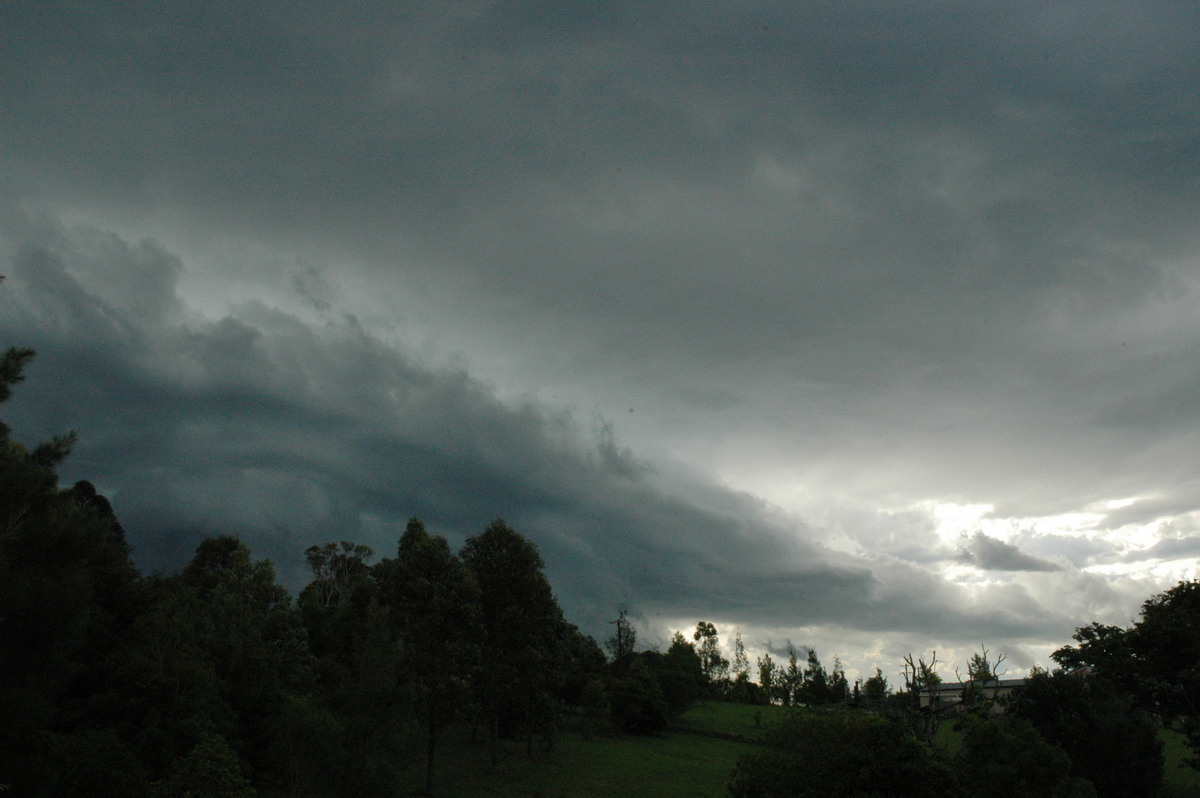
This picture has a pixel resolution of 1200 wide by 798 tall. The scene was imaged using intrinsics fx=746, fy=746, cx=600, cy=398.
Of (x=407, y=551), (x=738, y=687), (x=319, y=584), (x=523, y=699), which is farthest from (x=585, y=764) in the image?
(x=738, y=687)

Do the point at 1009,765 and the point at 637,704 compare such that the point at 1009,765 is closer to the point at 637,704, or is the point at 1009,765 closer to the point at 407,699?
the point at 407,699

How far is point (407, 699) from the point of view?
37.0 meters

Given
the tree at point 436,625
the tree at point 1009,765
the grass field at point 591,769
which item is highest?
the tree at point 436,625

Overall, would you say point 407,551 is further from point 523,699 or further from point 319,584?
point 319,584

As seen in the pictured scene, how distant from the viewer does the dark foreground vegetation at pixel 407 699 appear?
24.1 metres

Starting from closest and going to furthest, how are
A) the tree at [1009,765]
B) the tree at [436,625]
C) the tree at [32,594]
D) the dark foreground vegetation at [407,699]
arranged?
1. the tree at [32,594]
2. the dark foreground vegetation at [407,699]
3. the tree at [1009,765]
4. the tree at [436,625]

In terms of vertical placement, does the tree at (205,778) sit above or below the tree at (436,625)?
below

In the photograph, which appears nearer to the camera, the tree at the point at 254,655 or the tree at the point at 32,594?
the tree at the point at 32,594

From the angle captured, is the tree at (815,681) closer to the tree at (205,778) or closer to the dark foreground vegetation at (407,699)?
the dark foreground vegetation at (407,699)

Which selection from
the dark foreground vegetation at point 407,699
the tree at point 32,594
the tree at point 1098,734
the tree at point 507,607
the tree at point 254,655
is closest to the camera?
the tree at point 32,594

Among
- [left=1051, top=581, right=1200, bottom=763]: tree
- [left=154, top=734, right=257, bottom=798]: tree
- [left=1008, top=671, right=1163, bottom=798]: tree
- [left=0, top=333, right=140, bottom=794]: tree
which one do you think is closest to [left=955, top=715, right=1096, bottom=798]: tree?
[left=1008, top=671, right=1163, bottom=798]: tree

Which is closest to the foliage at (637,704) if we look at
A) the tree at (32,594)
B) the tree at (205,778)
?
the tree at (205,778)

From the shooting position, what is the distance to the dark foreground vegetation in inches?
949

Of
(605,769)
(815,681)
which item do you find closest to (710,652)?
(815,681)
